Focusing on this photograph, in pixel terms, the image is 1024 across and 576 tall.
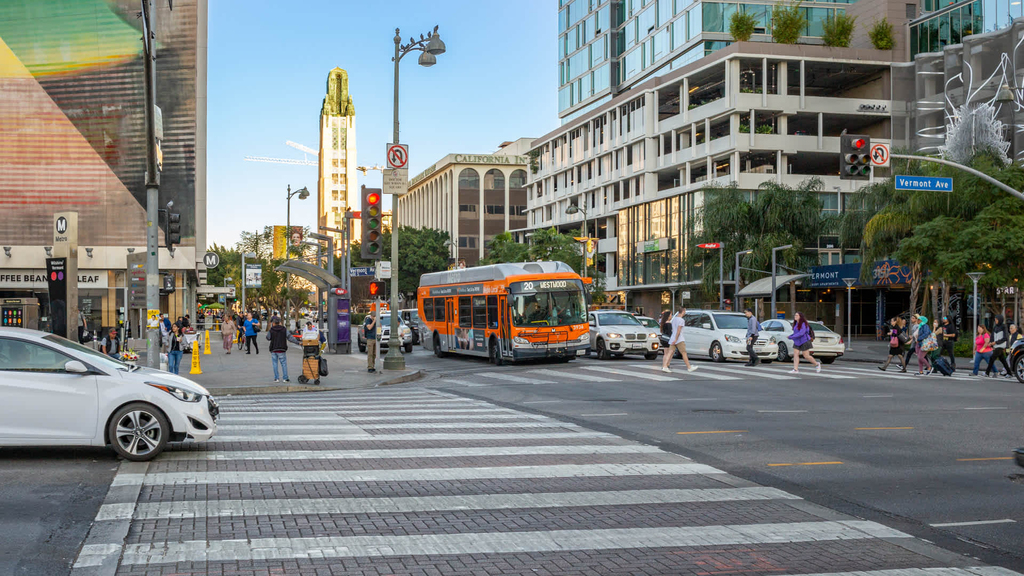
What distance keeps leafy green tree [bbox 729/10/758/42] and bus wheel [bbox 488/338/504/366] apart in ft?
131

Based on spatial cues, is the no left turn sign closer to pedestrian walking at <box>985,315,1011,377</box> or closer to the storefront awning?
pedestrian walking at <box>985,315,1011,377</box>

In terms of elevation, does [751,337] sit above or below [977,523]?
above

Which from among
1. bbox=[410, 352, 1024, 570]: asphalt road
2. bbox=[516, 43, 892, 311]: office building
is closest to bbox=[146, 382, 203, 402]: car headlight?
bbox=[410, 352, 1024, 570]: asphalt road

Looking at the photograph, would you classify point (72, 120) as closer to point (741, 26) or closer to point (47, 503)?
point (741, 26)

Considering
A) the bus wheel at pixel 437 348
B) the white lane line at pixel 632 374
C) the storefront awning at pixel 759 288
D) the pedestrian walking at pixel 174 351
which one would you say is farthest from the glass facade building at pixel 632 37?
the pedestrian walking at pixel 174 351

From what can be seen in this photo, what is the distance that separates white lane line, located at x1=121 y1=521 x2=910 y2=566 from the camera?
6039 mm

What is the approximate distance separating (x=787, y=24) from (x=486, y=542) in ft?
201

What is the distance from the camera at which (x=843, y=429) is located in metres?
12.9

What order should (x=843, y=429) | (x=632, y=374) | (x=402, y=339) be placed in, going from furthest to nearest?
(x=402, y=339)
(x=632, y=374)
(x=843, y=429)

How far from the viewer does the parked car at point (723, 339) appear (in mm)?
29438

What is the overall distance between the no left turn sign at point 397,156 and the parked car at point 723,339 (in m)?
10.4

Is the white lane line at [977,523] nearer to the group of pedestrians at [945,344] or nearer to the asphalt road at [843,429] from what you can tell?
the asphalt road at [843,429]

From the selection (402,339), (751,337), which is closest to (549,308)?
(751,337)

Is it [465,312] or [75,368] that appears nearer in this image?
[75,368]
